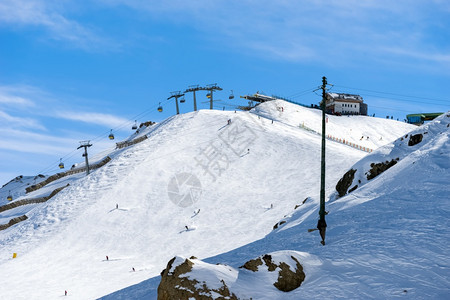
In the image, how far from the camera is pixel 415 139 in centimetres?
3069

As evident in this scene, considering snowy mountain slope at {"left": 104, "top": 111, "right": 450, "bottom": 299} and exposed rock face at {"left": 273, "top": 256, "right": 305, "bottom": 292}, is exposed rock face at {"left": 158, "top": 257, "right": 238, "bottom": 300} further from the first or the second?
exposed rock face at {"left": 273, "top": 256, "right": 305, "bottom": 292}

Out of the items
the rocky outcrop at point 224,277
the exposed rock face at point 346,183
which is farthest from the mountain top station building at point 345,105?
the rocky outcrop at point 224,277

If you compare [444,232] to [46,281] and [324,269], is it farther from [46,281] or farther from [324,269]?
[46,281]

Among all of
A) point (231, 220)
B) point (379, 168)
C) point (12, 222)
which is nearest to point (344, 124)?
point (231, 220)

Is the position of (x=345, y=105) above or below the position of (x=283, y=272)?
above

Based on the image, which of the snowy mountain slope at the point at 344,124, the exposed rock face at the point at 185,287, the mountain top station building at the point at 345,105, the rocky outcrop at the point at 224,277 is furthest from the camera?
the mountain top station building at the point at 345,105

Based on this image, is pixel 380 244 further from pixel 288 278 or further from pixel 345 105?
pixel 345 105

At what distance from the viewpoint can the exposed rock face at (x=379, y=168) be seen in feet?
97.3

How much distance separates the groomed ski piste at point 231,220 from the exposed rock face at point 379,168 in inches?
40.8

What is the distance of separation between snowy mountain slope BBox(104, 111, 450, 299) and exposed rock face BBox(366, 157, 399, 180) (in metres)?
1.11

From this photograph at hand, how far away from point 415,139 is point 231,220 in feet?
58.3

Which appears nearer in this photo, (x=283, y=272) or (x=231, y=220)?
(x=283, y=272)

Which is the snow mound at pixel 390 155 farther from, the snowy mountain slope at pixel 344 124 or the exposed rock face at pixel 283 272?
the snowy mountain slope at pixel 344 124

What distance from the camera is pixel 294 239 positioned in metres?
23.2
